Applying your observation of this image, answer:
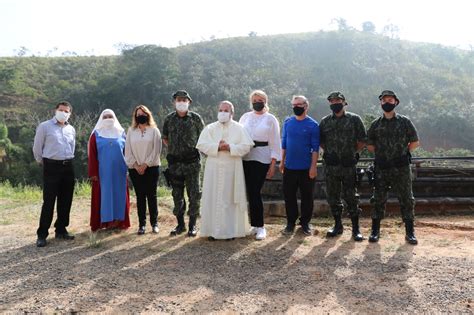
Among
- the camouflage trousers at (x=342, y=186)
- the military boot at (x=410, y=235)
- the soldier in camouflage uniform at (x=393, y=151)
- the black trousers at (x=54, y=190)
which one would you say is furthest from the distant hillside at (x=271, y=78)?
the military boot at (x=410, y=235)

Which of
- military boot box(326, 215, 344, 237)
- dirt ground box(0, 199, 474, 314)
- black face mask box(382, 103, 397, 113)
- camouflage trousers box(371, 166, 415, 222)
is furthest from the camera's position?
military boot box(326, 215, 344, 237)

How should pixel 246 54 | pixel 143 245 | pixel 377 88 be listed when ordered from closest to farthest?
pixel 143 245, pixel 377 88, pixel 246 54

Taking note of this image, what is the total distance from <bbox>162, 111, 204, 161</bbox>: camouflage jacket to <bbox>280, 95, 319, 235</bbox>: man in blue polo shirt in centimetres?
114

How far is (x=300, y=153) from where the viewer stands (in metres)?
5.38

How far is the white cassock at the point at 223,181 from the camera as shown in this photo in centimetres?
513

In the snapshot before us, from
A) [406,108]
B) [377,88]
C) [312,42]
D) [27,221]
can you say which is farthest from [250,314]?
[312,42]

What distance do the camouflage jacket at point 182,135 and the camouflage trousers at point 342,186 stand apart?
66.8 inches

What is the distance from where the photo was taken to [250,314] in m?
3.32

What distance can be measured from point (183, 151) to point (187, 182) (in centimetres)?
41

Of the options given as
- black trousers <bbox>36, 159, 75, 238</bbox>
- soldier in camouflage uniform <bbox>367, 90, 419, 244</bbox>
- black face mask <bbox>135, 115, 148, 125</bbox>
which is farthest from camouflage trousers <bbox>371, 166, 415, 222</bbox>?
black trousers <bbox>36, 159, 75, 238</bbox>

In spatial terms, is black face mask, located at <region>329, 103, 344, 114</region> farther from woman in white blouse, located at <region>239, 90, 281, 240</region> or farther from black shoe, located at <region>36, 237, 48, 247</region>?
black shoe, located at <region>36, 237, 48, 247</region>

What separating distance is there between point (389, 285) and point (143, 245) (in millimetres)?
2870

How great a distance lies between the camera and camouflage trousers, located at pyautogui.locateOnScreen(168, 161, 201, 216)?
17.9 feet

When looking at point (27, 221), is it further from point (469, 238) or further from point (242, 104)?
point (242, 104)
